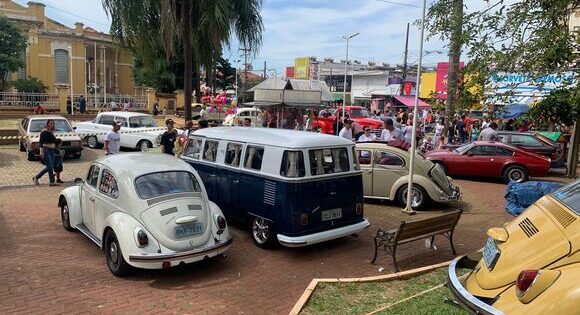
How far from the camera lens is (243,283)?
6660 mm

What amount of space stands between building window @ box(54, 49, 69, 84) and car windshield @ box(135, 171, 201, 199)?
5787 centimetres

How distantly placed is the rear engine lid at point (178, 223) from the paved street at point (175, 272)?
56 cm

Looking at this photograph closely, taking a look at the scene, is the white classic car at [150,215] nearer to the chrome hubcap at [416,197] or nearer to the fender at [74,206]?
the fender at [74,206]

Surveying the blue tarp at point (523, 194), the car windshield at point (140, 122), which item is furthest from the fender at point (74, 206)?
the car windshield at point (140, 122)

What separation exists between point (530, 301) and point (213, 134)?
695 cm

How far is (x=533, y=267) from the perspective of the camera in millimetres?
3645

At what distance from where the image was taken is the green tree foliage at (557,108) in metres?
6.59

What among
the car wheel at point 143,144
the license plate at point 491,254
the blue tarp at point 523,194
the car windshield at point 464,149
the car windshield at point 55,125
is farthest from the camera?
the car wheel at point 143,144

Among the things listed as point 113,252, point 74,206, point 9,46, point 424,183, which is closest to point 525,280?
point 113,252

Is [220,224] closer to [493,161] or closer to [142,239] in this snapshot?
[142,239]

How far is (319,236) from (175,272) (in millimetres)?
2265

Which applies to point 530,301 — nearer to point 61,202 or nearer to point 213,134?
point 213,134

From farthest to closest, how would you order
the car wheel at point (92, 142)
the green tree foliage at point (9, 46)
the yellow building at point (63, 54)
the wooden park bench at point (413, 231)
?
the yellow building at point (63, 54)
the green tree foliage at point (9, 46)
the car wheel at point (92, 142)
the wooden park bench at point (413, 231)

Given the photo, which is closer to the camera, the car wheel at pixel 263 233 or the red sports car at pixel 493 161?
the car wheel at pixel 263 233
